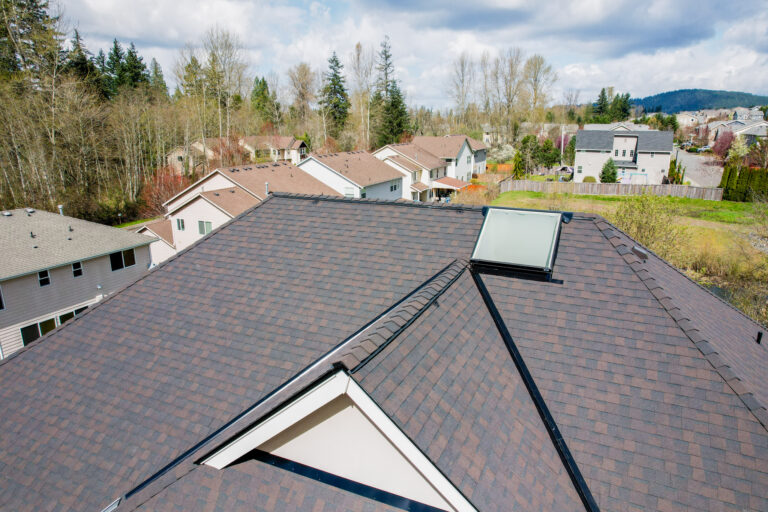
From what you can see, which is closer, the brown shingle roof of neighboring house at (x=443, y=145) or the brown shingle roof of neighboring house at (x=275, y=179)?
the brown shingle roof of neighboring house at (x=275, y=179)

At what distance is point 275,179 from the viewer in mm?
35406

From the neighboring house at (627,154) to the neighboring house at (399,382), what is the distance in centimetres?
5627

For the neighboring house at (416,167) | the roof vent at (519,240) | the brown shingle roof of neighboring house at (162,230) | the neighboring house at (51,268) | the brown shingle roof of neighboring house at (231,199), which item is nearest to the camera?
the roof vent at (519,240)

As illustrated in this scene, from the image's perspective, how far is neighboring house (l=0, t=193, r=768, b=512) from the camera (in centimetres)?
432

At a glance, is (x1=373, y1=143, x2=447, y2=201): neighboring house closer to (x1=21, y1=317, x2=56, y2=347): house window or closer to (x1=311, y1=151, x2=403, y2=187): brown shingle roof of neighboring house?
(x1=311, y1=151, x2=403, y2=187): brown shingle roof of neighboring house

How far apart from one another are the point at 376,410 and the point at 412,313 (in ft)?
5.06

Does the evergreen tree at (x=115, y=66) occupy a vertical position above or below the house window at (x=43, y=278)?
above

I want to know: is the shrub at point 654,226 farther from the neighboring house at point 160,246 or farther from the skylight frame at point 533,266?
the neighboring house at point 160,246

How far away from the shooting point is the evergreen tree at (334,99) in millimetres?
70500

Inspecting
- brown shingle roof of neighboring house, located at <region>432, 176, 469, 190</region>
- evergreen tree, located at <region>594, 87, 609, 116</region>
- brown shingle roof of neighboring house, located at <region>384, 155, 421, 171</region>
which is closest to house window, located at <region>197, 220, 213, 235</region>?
brown shingle roof of neighboring house, located at <region>384, 155, 421, 171</region>

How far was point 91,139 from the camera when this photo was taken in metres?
39.8

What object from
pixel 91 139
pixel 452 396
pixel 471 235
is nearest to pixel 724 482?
pixel 452 396

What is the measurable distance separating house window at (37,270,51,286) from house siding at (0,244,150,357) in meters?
0.15

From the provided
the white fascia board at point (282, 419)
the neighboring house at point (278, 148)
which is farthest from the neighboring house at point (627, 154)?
the white fascia board at point (282, 419)
